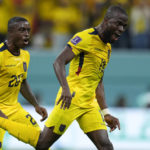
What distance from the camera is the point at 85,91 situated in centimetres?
708

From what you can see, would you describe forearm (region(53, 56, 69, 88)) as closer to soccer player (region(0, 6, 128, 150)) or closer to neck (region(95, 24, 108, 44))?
soccer player (region(0, 6, 128, 150))

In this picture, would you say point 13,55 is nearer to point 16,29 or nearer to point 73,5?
point 16,29

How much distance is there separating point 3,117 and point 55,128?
0.75 m

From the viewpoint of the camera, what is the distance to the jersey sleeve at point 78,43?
678 cm

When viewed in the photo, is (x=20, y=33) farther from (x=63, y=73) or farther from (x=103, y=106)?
(x=103, y=106)

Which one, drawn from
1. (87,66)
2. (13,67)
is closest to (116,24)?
(87,66)

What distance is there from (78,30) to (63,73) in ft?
21.0

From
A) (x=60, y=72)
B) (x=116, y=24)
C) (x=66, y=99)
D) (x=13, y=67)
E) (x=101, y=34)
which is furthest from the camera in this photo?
(x=13, y=67)

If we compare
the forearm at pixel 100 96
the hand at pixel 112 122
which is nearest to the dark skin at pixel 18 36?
the forearm at pixel 100 96

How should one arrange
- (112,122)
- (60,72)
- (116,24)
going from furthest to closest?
1. (112,122)
2. (116,24)
3. (60,72)

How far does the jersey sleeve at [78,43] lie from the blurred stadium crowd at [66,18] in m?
5.77

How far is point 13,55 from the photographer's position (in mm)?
7141

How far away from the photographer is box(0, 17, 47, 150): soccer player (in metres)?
7.01

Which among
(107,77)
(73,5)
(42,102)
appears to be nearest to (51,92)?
(42,102)
